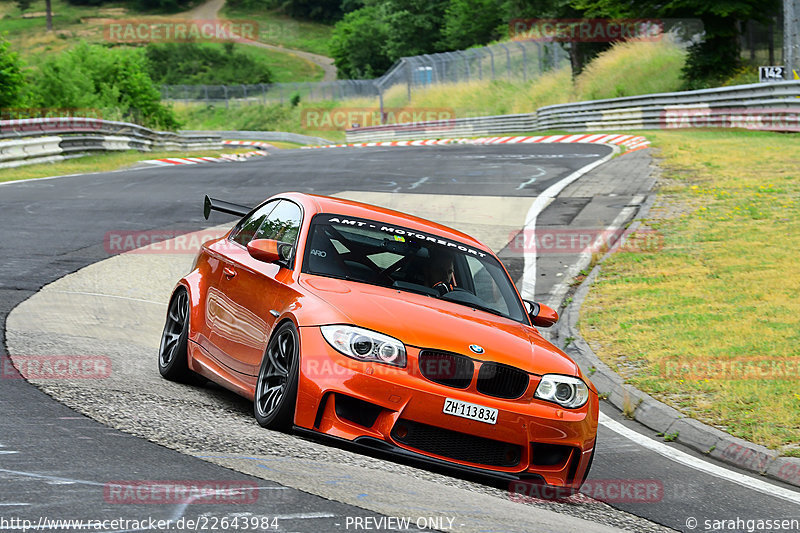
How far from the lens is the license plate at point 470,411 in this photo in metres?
5.64

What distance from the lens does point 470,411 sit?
5.68 meters

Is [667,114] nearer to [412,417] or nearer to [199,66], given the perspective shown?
[412,417]

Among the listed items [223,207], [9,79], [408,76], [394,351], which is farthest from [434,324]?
[408,76]

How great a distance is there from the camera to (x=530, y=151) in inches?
1181

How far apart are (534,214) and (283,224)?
35.7 ft

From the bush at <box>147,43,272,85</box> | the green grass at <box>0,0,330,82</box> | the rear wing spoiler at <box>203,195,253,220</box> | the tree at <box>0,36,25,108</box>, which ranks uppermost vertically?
the green grass at <box>0,0,330,82</box>

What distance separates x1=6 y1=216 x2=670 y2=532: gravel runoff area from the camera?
4770 mm

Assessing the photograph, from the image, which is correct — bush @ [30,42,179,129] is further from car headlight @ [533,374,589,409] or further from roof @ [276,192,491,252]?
car headlight @ [533,374,589,409]

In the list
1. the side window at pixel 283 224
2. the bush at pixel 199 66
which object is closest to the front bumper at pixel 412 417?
the side window at pixel 283 224

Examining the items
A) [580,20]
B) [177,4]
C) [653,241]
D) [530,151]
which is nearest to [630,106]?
[530,151]

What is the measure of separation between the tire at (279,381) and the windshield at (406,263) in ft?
2.45

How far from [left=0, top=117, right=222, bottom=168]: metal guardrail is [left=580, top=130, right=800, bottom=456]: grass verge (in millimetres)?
15567

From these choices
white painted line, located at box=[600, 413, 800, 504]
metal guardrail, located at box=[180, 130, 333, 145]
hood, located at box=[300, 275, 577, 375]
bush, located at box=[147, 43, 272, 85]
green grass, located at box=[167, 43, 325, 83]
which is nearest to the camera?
hood, located at box=[300, 275, 577, 375]

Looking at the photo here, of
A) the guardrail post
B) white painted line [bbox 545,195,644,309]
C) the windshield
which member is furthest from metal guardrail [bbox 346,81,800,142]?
the windshield
